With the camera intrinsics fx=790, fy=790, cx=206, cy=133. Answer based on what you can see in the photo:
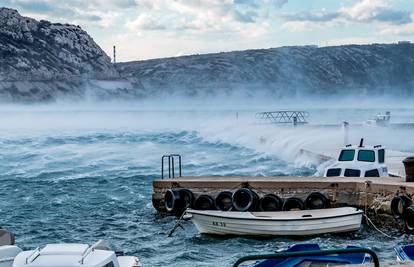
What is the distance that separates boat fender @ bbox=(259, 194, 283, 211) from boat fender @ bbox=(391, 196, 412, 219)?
4036 millimetres

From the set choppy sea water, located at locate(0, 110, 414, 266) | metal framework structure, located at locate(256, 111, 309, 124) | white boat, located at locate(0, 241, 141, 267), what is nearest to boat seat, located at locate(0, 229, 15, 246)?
white boat, located at locate(0, 241, 141, 267)

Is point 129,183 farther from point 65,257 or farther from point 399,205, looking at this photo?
Result: point 65,257

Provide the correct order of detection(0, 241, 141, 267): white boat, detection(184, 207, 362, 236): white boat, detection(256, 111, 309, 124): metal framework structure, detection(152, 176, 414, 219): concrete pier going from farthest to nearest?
detection(256, 111, 309, 124): metal framework structure
detection(152, 176, 414, 219): concrete pier
detection(184, 207, 362, 236): white boat
detection(0, 241, 141, 267): white boat

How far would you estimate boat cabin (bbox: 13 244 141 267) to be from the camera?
12.4 m

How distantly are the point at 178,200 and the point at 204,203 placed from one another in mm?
996

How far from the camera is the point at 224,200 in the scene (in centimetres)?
2897

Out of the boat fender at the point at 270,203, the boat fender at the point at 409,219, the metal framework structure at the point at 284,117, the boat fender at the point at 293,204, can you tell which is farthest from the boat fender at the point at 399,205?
the metal framework structure at the point at 284,117

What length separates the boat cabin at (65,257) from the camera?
12391 millimetres

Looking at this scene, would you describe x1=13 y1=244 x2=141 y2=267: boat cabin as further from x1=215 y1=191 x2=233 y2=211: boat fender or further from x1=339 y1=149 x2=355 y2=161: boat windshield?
x1=339 y1=149 x2=355 y2=161: boat windshield

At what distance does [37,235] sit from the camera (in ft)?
89.5

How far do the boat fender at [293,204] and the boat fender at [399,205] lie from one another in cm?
321

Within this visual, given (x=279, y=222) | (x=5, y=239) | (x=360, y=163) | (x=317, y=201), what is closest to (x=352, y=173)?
(x=360, y=163)

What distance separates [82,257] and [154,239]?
519 inches

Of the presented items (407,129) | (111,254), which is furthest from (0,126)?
(111,254)
